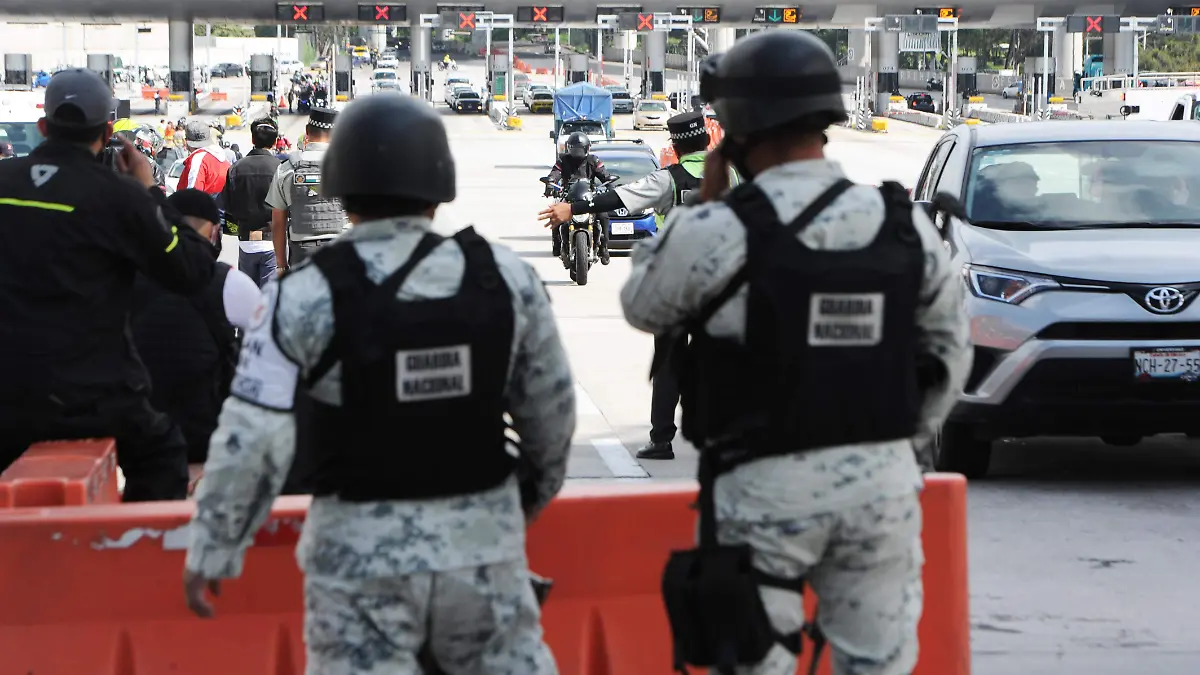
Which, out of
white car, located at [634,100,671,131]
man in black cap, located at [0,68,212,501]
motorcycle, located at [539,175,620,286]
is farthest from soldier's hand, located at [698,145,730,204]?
white car, located at [634,100,671,131]

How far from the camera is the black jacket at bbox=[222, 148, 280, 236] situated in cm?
1479

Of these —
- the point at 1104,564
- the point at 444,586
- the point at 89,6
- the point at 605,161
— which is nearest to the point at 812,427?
the point at 444,586

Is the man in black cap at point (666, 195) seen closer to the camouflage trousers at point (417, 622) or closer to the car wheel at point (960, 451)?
the car wheel at point (960, 451)

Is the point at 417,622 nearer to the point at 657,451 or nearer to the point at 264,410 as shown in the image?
the point at 264,410

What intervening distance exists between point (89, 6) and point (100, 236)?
259 feet

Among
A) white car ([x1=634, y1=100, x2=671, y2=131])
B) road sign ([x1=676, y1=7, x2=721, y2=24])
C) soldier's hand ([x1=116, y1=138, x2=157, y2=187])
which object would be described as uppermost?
road sign ([x1=676, y1=7, x2=721, y2=24])

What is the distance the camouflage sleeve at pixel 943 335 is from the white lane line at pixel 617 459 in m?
5.73

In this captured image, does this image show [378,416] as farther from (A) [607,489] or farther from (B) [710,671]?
(A) [607,489]

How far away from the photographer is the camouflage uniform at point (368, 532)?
3.51m

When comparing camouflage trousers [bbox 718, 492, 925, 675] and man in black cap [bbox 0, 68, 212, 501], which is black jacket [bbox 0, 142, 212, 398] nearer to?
man in black cap [bbox 0, 68, 212, 501]

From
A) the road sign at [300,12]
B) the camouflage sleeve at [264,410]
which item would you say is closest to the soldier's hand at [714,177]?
the camouflage sleeve at [264,410]

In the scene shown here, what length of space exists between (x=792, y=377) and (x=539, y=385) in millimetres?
516

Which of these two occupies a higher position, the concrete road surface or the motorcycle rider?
the motorcycle rider

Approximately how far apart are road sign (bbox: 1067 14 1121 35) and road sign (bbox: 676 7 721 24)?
15806 millimetres
